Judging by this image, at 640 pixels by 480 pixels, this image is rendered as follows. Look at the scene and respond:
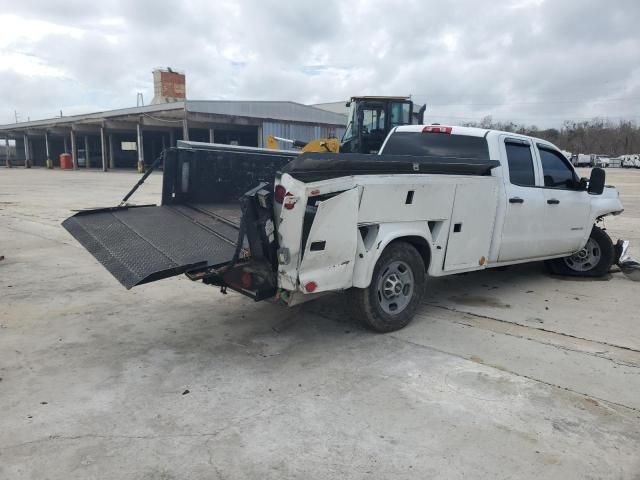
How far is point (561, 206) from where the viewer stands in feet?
21.1

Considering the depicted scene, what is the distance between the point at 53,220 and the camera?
40.0ft

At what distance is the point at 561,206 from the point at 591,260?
4.81 feet

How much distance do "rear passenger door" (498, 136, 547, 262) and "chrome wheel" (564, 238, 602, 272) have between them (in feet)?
4.54

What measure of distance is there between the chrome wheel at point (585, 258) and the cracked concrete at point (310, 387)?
39.8 inches

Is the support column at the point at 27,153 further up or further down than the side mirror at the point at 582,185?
further down

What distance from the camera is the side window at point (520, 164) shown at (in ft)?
19.2

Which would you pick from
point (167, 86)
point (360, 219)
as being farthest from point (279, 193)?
point (167, 86)

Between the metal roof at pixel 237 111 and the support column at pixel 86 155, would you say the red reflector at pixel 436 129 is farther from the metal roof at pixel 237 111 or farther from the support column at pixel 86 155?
the support column at pixel 86 155

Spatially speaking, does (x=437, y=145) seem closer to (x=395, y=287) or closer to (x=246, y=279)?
(x=395, y=287)

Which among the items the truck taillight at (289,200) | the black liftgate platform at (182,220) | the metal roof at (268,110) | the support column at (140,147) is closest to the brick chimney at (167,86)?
the support column at (140,147)

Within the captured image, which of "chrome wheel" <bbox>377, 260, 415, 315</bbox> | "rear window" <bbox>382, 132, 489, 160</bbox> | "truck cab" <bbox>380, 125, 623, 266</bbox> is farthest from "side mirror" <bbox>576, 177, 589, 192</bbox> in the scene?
"chrome wheel" <bbox>377, 260, 415, 315</bbox>

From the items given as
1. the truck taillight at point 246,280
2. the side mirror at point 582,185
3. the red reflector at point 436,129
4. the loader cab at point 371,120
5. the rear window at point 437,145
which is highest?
the loader cab at point 371,120

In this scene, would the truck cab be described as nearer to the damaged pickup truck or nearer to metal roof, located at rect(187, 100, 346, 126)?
the damaged pickup truck

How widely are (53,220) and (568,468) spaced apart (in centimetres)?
1241
